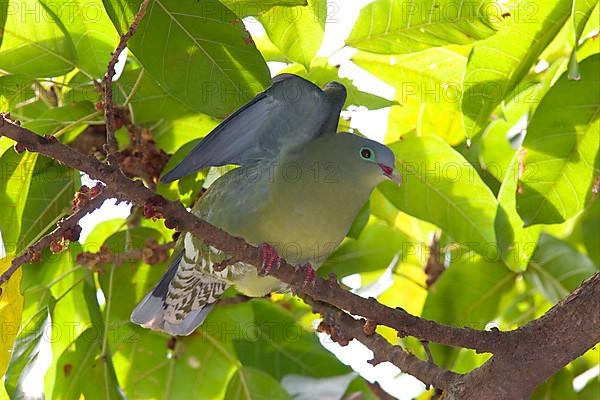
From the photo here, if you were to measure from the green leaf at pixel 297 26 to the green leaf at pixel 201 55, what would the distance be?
253mm

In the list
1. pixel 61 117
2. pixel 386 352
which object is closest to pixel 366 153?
pixel 386 352

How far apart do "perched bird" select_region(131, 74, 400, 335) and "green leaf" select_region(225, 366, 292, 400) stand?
1.40ft

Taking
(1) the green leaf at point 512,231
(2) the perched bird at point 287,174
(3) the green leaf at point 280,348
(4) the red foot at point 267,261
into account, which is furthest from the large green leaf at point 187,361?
(4) the red foot at point 267,261

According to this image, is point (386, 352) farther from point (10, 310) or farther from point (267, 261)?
point (10, 310)

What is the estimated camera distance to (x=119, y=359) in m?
2.77

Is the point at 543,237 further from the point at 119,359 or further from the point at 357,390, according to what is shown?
the point at 119,359

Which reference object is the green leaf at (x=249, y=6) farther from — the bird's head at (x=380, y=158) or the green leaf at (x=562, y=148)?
the green leaf at (x=562, y=148)

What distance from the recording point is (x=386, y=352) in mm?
2117

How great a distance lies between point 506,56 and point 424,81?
14.0 inches

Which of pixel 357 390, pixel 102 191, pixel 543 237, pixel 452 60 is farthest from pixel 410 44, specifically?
pixel 102 191

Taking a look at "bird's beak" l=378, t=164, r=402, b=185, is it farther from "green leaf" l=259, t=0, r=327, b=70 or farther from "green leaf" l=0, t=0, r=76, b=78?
"green leaf" l=0, t=0, r=76, b=78

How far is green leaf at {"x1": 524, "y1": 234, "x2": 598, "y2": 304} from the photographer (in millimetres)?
2729

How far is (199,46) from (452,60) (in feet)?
3.03

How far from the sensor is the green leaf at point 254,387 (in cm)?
260
